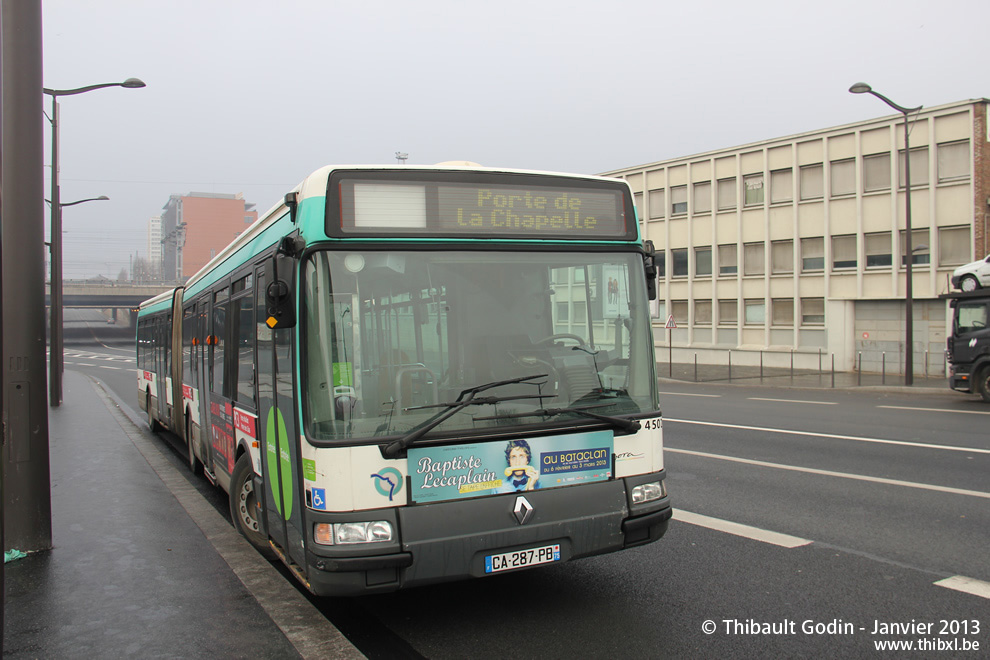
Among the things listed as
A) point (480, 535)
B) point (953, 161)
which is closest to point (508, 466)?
point (480, 535)

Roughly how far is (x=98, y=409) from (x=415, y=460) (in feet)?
57.6

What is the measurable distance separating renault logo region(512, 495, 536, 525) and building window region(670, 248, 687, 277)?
37.0 metres

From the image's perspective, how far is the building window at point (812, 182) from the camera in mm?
33531

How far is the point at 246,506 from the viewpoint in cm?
627

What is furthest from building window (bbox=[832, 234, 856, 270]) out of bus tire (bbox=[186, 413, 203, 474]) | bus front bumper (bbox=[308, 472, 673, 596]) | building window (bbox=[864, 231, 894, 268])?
bus front bumper (bbox=[308, 472, 673, 596])

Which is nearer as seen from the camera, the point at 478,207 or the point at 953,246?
the point at 478,207

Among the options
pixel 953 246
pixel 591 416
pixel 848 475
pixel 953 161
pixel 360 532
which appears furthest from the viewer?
pixel 953 246

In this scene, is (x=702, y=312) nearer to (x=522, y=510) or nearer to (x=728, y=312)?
(x=728, y=312)

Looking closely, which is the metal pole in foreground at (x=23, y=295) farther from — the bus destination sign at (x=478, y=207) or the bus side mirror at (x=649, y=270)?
the bus side mirror at (x=649, y=270)

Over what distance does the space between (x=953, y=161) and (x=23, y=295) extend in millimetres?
31472

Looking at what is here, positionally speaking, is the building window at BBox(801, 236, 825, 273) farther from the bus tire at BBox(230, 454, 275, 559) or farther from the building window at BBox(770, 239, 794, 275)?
the bus tire at BBox(230, 454, 275, 559)

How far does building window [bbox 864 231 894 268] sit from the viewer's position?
31.3 meters

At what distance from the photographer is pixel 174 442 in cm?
1348

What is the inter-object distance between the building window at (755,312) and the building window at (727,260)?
6.22ft
